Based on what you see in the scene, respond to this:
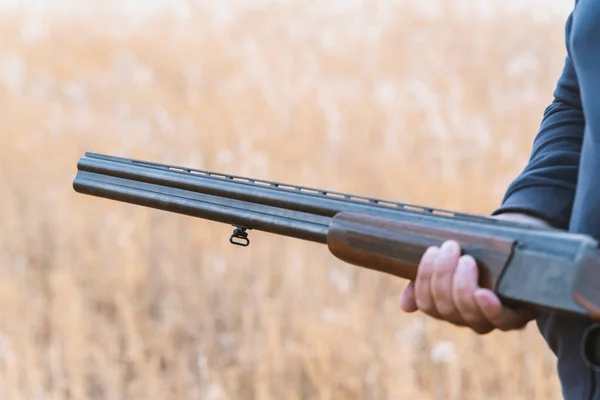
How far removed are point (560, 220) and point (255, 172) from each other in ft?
7.64

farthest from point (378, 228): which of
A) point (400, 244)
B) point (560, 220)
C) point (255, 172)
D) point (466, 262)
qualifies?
point (255, 172)

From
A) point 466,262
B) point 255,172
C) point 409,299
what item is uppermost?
point 466,262

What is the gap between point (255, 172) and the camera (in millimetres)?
3357

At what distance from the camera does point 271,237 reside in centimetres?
303

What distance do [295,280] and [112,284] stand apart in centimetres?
72

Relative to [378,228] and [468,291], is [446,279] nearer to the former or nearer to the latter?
[468,291]

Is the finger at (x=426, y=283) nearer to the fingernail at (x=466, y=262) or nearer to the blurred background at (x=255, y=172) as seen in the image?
the fingernail at (x=466, y=262)

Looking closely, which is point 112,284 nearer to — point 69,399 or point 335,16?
point 69,399

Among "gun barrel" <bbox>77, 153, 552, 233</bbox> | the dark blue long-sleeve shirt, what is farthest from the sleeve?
"gun barrel" <bbox>77, 153, 552, 233</bbox>

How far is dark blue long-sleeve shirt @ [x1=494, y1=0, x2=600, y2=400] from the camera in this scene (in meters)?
0.94

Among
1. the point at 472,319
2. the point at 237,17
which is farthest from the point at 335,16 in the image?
the point at 472,319

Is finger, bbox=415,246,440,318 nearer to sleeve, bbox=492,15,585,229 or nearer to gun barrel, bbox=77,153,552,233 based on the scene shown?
gun barrel, bbox=77,153,552,233

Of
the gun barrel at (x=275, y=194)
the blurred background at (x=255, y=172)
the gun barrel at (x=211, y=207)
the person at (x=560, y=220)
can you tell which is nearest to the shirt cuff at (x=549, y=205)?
the person at (x=560, y=220)

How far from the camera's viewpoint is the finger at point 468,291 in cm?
99
